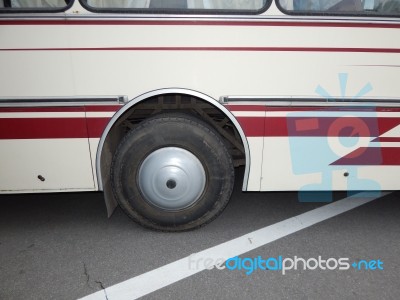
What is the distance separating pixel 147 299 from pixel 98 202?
1.52 metres

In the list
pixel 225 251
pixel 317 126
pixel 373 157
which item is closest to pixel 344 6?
pixel 317 126

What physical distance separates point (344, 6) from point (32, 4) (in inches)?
89.5

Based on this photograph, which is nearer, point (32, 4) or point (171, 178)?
point (32, 4)

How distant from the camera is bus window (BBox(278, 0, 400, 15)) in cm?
256

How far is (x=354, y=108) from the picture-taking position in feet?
8.91

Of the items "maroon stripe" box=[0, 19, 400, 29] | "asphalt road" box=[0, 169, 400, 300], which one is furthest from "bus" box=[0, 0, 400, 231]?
"asphalt road" box=[0, 169, 400, 300]

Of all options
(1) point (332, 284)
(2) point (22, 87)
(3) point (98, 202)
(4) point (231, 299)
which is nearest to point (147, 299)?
(4) point (231, 299)

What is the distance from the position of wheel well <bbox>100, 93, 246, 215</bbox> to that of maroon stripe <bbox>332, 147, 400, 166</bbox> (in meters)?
0.84

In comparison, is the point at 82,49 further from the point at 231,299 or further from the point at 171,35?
the point at 231,299

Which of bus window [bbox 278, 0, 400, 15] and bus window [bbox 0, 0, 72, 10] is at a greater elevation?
bus window [bbox 0, 0, 72, 10]

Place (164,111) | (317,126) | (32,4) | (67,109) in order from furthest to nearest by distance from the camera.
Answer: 1. (164,111)
2. (317,126)
3. (67,109)
4. (32,4)

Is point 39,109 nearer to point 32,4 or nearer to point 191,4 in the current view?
point 32,4

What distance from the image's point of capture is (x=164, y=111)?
9.80 feet

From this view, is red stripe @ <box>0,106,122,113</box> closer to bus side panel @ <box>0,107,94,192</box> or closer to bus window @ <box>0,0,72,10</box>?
bus side panel @ <box>0,107,94,192</box>
